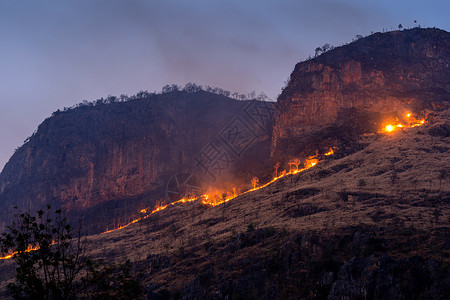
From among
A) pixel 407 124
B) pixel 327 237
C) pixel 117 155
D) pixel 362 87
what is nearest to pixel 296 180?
pixel 407 124

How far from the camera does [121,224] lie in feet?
388

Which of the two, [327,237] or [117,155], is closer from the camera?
[327,237]

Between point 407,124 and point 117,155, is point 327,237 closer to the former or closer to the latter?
point 407,124

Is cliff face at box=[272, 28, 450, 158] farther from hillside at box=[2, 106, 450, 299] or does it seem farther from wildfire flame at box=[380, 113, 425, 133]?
hillside at box=[2, 106, 450, 299]

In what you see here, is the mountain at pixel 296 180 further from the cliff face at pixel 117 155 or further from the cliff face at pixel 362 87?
the cliff face at pixel 117 155

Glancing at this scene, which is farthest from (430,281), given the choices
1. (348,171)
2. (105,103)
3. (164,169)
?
(105,103)

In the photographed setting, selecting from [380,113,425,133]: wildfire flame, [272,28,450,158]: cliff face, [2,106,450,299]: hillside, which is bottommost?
[2,106,450,299]: hillside

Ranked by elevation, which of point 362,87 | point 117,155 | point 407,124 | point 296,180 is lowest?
point 296,180

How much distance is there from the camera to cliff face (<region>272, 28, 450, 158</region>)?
101m

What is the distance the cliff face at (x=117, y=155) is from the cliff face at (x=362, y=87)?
88.4 ft

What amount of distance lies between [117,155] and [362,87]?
81.7 meters

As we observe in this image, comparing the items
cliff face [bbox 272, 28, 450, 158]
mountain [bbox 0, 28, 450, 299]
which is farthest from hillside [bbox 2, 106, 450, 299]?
cliff face [bbox 272, 28, 450, 158]

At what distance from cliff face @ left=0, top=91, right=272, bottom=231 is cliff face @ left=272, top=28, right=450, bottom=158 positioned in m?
27.0

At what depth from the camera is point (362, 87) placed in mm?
106938
